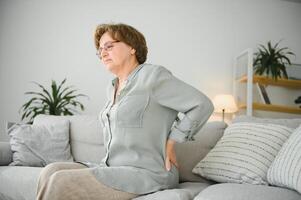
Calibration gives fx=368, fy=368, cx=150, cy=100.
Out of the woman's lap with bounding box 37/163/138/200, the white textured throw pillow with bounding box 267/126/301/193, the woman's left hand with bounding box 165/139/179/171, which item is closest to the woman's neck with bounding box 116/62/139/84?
the woman's left hand with bounding box 165/139/179/171

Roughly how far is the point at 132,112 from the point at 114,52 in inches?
12.1

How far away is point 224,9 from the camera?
15.5 feet

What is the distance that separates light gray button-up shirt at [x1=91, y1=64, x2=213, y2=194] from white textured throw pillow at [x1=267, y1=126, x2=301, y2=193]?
A: 355 mm

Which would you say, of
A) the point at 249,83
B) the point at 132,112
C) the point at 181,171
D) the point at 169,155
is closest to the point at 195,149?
the point at 181,171

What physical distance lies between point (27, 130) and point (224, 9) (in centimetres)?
314

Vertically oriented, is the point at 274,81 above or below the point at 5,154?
above

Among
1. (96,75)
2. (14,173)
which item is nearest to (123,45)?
(14,173)

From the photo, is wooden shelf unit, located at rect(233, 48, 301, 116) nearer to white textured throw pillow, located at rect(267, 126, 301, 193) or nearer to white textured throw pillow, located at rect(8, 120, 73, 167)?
white textured throw pillow, located at rect(8, 120, 73, 167)

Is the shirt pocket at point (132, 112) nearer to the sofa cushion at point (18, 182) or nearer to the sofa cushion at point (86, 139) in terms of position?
the sofa cushion at point (18, 182)

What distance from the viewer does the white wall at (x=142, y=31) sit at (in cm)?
406

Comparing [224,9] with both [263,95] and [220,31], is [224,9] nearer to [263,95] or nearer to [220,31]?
[220,31]

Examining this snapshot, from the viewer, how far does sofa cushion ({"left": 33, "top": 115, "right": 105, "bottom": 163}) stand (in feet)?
8.21

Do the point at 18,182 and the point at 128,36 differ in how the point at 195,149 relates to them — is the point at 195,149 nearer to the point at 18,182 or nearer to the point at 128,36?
the point at 128,36

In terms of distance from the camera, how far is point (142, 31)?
14.5 feet
